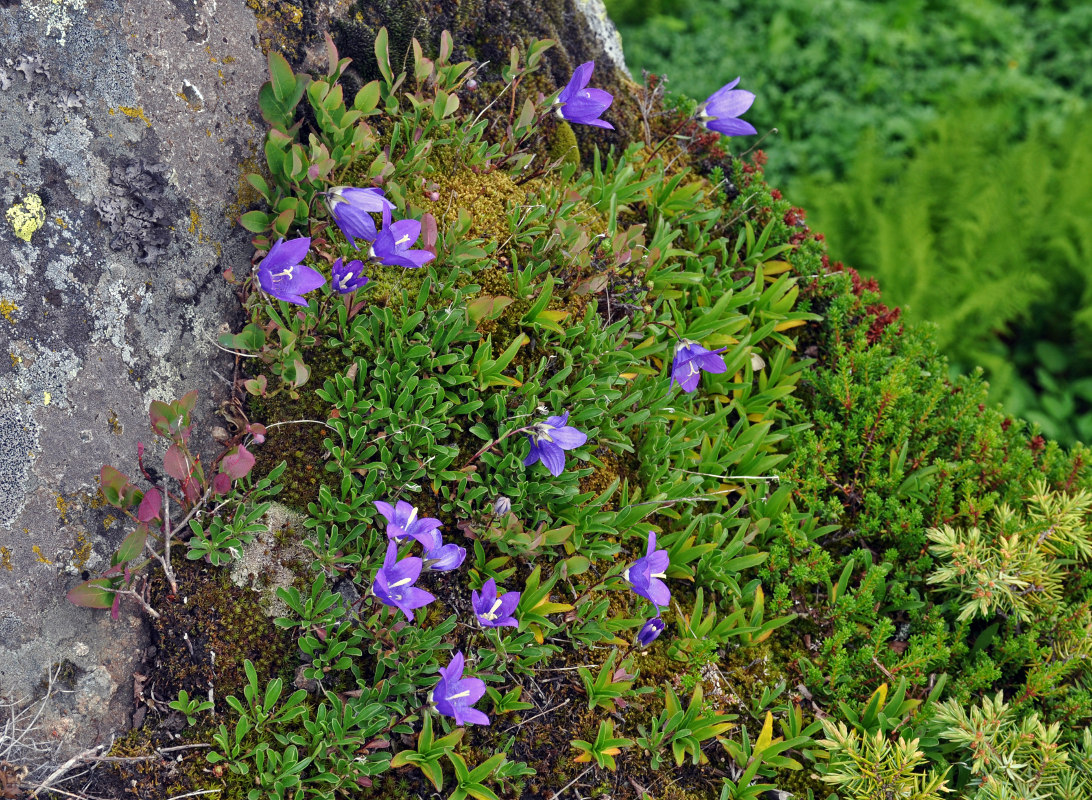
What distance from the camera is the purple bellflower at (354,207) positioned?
270 centimetres

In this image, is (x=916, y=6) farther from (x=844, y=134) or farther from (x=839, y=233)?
(x=839, y=233)

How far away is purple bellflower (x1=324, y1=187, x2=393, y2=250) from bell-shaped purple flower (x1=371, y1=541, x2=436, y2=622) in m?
1.07

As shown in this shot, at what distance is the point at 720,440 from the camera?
3268 mm

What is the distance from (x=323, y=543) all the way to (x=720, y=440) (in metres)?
1.60

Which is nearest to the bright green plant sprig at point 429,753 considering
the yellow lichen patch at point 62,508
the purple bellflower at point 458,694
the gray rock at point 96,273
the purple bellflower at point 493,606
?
the purple bellflower at point 458,694

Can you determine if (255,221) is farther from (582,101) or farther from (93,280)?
(582,101)

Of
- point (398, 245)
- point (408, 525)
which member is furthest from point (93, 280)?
point (408, 525)

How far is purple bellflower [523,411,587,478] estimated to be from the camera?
2766 mm

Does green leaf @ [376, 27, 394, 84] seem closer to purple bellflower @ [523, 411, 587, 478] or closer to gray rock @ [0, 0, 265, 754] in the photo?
gray rock @ [0, 0, 265, 754]

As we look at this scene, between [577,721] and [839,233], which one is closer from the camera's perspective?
[577,721]

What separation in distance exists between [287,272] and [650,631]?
5.68 feet

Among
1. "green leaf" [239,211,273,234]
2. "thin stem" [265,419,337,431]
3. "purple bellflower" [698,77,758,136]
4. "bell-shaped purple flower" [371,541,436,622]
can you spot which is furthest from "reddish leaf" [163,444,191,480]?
"purple bellflower" [698,77,758,136]

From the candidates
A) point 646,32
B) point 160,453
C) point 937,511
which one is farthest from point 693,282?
point 646,32

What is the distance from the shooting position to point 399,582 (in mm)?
2434
